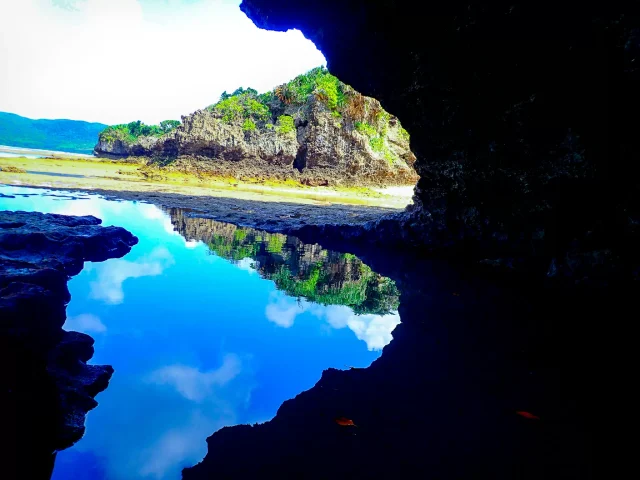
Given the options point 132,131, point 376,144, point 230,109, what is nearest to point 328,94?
point 376,144

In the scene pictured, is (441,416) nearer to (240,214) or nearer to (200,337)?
(200,337)

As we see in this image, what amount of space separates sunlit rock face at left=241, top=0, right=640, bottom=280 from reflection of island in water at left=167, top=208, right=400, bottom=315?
3.28 meters

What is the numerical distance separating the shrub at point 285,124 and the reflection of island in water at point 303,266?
919 inches

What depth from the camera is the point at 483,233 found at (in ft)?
29.6

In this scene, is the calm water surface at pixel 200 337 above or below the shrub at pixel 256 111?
below

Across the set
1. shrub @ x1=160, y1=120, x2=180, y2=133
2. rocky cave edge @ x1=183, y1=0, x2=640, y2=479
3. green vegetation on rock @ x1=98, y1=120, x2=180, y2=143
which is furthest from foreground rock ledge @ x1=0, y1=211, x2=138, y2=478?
shrub @ x1=160, y1=120, x2=180, y2=133

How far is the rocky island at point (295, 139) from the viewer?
33812 millimetres

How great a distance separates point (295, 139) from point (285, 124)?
1789 mm

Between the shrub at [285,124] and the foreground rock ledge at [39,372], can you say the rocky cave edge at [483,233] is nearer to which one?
the foreground rock ledge at [39,372]

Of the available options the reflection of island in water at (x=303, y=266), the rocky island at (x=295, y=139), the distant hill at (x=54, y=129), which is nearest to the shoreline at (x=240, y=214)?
the reflection of island in water at (x=303, y=266)

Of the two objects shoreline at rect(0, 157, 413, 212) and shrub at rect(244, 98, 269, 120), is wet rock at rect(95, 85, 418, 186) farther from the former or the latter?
shoreline at rect(0, 157, 413, 212)

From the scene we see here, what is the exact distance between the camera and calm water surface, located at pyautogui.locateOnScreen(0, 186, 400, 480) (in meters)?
2.56

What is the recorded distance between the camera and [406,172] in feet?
Result: 120

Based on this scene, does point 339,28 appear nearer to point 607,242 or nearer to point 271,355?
point 607,242
